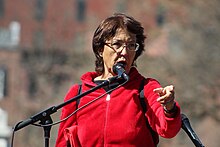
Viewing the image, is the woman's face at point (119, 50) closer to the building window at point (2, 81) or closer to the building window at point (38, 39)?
the building window at point (2, 81)

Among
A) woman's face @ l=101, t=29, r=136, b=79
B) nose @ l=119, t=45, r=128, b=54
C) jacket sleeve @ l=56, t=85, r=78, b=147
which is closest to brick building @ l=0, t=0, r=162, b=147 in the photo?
jacket sleeve @ l=56, t=85, r=78, b=147

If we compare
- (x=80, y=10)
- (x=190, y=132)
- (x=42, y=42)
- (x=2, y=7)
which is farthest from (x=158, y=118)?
(x=80, y=10)

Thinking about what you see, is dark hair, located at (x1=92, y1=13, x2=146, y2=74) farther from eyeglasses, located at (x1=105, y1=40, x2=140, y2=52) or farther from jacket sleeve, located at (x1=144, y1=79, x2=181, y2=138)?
jacket sleeve, located at (x1=144, y1=79, x2=181, y2=138)

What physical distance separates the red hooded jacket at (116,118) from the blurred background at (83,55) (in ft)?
17.3

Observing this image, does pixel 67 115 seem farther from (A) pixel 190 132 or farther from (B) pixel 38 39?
(B) pixel 38 39

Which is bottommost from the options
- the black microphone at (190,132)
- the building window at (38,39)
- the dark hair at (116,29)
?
the black microphone at (190,132)

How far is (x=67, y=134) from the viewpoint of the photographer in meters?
5.12

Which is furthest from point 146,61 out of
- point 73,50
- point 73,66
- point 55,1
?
point 55,1

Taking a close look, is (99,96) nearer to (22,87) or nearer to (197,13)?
(197,13)

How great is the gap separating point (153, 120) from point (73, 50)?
5628cm

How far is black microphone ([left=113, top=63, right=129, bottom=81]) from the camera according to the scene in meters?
4.78

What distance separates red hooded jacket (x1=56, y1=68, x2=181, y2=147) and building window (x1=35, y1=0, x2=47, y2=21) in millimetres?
69239

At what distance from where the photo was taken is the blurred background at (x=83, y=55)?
106 feet

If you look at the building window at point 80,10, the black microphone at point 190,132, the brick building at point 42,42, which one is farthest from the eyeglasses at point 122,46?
the building window at point 80,10
